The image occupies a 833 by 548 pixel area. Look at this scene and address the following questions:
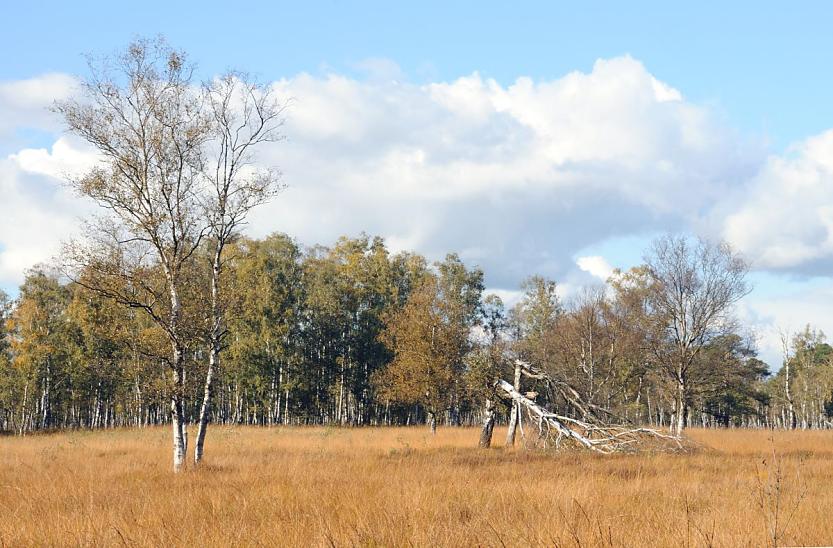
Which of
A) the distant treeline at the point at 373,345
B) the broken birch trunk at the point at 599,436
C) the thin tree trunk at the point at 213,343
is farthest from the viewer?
the distant treeline at the point at 373,345

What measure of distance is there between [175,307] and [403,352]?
19900 mm

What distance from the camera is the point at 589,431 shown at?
18.9 metres

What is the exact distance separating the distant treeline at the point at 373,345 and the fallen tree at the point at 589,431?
2.40m

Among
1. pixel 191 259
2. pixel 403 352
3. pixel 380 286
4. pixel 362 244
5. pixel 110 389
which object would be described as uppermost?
pixel 362 244

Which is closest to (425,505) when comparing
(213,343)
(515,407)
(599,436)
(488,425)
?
(213,343)

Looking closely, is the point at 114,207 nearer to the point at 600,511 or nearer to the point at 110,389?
the point at 600,511

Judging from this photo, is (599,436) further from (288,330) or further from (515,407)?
(288,330)

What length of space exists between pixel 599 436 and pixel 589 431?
84 cm

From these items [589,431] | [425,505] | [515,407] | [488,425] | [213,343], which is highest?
[213,343]

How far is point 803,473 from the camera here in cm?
1384

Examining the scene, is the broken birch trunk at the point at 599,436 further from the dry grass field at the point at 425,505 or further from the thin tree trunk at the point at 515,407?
the thin tree trunk at the point at 515,407

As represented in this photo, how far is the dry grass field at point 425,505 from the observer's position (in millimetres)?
6473

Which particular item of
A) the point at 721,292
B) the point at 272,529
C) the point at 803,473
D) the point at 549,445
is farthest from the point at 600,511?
the point at 721,292

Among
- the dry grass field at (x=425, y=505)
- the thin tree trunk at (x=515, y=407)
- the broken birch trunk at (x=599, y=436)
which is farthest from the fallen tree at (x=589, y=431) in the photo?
the dry grass field at (x=425, y=505)
